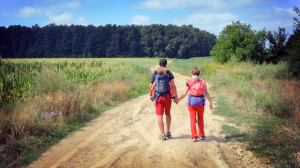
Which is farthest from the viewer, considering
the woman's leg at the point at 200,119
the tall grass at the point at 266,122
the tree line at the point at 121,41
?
the tree line at the point at 121,41

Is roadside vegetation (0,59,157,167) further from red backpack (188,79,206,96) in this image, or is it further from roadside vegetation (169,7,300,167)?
roadside vegetation (169,7,300,167)

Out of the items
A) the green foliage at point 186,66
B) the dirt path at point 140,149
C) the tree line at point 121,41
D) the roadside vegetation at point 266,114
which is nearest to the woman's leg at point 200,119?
the dirt path at point 140,149

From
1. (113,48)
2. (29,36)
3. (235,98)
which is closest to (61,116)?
(235,98)

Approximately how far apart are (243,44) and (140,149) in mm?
27584

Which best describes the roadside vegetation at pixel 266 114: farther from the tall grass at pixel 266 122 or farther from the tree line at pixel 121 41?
the tree line at pixel 121 41

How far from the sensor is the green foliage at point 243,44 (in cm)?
2772

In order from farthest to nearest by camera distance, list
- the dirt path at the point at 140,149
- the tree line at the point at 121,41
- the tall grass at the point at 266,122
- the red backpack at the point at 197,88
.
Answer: the tree line at the point at 121,41 → the red backpack at the point at 197,88 → the tall grass at the point at 266,122 → the dirt path at the point at 140,149

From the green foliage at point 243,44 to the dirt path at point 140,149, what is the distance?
23004mm

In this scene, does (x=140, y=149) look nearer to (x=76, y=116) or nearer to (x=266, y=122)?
(x=76, y=116)

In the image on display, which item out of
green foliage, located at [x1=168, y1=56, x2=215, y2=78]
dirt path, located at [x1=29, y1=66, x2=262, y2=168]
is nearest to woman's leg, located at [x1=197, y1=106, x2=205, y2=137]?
dirt path, located at [x1=29, y1=66, x2=262, y2=168]

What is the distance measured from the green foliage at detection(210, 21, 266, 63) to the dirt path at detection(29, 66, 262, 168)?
2300 cm

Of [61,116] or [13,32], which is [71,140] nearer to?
[61,116]

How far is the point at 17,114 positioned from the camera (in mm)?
6027

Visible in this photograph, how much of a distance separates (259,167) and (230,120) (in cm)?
365
